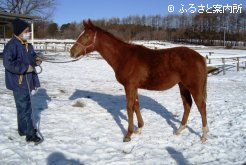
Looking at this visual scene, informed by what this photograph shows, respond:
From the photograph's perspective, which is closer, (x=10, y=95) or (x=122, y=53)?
(x=122, y=53)

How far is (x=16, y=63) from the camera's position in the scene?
4.52 meters

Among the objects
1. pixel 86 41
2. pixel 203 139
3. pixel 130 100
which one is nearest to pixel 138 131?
pixel 130 100

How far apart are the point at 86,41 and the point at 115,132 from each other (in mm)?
1858

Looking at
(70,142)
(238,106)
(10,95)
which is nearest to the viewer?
(70,142)

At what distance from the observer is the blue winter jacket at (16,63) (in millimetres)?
4484

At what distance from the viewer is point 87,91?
380 inches

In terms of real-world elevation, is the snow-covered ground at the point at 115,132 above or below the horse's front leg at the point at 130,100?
below

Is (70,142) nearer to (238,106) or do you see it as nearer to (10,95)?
(10,95)

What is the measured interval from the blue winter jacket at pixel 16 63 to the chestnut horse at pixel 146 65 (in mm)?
1122

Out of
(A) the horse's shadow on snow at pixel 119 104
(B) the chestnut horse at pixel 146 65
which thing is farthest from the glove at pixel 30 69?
(A) the horse's shadow on snow at pixel 119 104

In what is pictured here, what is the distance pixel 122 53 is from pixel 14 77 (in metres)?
Result: 1.99

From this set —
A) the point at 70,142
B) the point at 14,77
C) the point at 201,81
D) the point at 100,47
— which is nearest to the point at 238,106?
the point at 201,81

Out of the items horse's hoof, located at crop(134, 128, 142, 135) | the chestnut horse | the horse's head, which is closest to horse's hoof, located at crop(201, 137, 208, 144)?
the chestnut horse

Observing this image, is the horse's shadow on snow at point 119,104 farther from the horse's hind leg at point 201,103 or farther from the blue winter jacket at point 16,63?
the blue winter jacket at point 16,63
